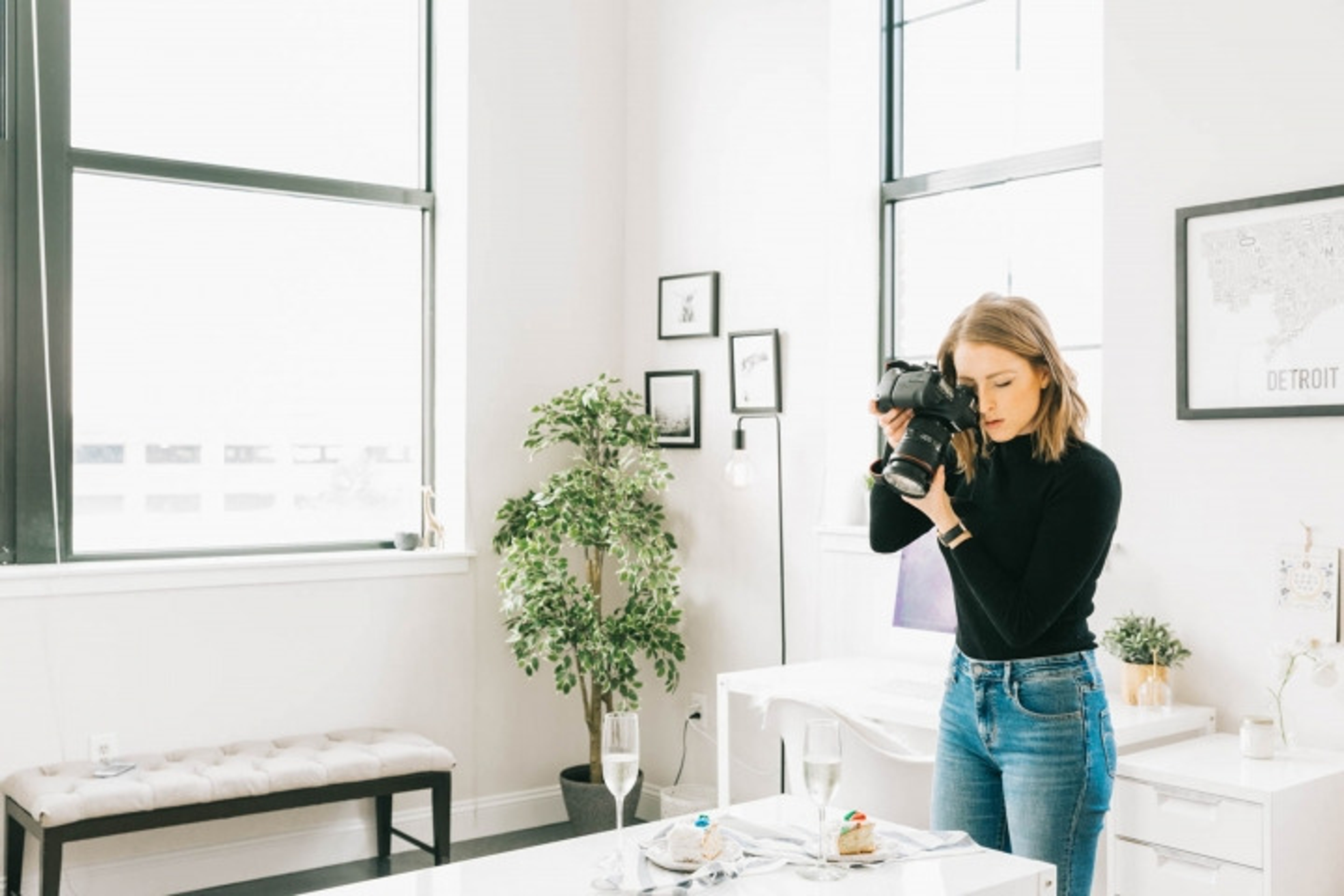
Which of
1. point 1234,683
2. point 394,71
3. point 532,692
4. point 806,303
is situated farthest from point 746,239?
point 1234,683

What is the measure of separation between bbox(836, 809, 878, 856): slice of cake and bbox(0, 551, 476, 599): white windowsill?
2525 mm

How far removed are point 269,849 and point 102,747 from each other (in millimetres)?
594

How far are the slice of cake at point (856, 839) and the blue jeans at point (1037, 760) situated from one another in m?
0.28

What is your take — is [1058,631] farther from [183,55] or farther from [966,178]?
[183,55]

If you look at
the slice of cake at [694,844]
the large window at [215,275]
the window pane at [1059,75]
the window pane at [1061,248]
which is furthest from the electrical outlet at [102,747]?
the window pane at [1059,75]

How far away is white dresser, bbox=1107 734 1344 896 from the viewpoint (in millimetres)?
2395

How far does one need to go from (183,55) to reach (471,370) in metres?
1.29

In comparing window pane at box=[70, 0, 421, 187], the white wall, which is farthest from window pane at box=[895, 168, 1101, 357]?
window pane at box=[70, 0, 421, 187]

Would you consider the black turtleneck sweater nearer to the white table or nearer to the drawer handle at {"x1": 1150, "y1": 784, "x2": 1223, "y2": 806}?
the white table

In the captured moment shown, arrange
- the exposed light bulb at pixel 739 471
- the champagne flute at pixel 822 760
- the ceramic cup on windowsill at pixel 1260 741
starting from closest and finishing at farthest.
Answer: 1. the champagne flute at pixel 822 760
2. the ceramic cup on windowsill at pixel 1260 741
3. the exposed light bulb at pixel 739 471

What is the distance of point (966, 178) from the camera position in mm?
3926

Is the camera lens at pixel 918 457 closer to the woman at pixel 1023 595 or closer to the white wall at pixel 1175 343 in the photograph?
the woman at pixel 1023 595

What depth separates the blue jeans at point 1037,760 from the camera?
78.1 inches

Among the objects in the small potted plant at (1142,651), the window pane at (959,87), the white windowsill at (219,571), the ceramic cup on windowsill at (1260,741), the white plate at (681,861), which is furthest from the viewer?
the window pane at (959,87)
